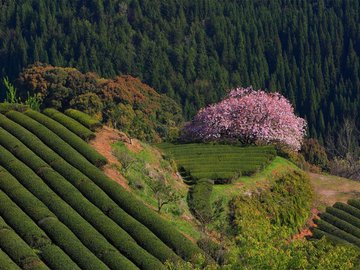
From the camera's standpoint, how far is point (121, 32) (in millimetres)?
197875

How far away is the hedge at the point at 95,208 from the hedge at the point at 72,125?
4.32m

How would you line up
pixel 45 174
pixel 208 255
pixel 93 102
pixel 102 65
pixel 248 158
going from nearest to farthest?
pixel 208 255
pixel 45 174
pixel 248 158
pixel 93 102
pixel 102 65


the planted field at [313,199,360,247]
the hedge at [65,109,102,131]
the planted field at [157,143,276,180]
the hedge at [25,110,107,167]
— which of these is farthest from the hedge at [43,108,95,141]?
the planted field at [313,199,360,247]

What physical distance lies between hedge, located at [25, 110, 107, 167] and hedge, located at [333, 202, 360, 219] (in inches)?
1180

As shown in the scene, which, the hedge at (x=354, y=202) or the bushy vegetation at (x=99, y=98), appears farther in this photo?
the bushy vegetation at (x=99, y=98)

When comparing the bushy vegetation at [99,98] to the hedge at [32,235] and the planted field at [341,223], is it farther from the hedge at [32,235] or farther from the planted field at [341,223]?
the hedge at [32,235]

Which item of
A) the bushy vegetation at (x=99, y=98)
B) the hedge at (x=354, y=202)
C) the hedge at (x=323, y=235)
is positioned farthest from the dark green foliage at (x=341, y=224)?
the bushy vegetation at (x=99, y=98)

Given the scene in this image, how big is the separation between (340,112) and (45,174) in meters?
145

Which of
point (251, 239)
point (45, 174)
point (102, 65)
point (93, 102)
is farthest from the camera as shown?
point (102, 65)

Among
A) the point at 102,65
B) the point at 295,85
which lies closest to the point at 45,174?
the point at 102,65

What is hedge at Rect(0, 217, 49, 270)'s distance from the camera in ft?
157

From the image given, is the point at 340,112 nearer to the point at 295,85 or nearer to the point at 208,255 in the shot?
the point at 295,85

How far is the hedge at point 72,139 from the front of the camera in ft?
203

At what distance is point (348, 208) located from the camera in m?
78.7
